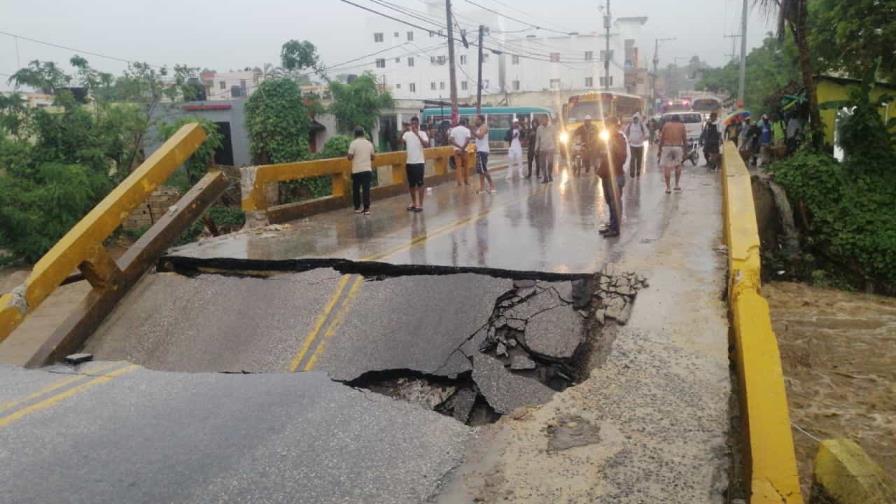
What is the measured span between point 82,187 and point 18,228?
6.71ft

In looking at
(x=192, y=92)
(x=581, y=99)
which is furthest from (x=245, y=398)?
(x=581, y=99)

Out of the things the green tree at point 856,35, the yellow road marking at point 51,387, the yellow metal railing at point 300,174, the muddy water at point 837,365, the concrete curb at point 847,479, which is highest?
the green tree at point 856,35

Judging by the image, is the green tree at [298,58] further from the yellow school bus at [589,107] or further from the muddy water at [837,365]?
the muddy water at [837,365]

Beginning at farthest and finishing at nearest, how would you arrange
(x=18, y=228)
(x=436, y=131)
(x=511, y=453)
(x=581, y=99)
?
(x=436, y=131) → (x=581, y=99) → (x=18, y=228) → (x=511, y=453)

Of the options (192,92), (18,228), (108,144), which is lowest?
(18,228)

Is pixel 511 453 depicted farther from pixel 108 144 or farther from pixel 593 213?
pixel 108 144

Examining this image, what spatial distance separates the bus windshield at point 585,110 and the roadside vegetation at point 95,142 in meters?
10.9

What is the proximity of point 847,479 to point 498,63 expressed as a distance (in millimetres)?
89081

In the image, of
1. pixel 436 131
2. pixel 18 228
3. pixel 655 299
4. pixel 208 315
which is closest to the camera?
pixel 655 299

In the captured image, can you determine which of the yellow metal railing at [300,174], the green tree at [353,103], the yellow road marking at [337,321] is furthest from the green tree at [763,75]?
the green tree at [353,103]

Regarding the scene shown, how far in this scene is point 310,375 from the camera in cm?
571

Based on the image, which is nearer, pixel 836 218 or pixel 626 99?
pixel 836 218

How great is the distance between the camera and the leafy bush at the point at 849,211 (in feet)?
41.1

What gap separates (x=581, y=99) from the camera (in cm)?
3144
